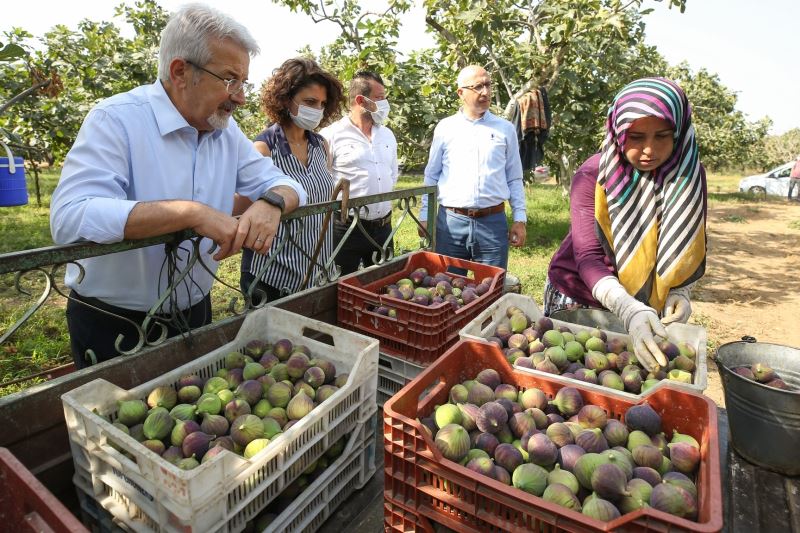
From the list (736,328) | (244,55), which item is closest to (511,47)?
(736,328)

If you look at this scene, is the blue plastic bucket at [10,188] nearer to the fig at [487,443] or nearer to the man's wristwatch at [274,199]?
the man's wristwatch at [274,199]

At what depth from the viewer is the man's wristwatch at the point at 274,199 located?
5.83ft

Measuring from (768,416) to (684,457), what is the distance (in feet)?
1.70

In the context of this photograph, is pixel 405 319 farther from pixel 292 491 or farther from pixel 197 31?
pixel 197 31

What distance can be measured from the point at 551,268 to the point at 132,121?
2.00 meters

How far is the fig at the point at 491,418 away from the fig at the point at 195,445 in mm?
726

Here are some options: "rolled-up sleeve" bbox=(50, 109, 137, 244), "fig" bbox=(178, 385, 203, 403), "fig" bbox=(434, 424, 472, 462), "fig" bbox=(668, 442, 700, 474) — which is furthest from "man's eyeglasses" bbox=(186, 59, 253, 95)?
"fig" bbox=(668, 442, 700, 474)

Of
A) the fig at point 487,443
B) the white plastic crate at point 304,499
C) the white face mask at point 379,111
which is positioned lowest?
the white plastic crate at point 304,499

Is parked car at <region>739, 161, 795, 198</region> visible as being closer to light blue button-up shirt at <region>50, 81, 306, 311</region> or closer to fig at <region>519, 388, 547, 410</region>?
fig at <region>519, 388, 547, 410</region>

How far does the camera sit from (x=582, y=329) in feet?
6.61

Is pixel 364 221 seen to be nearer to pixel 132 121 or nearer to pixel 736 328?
pixel 132 121

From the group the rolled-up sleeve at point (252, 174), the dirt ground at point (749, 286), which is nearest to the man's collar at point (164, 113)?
the rolled-up sleeve at point (252, 174)

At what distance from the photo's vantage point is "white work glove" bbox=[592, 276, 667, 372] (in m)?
1.75

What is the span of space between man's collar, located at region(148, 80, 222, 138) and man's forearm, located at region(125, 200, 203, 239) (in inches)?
17.1
